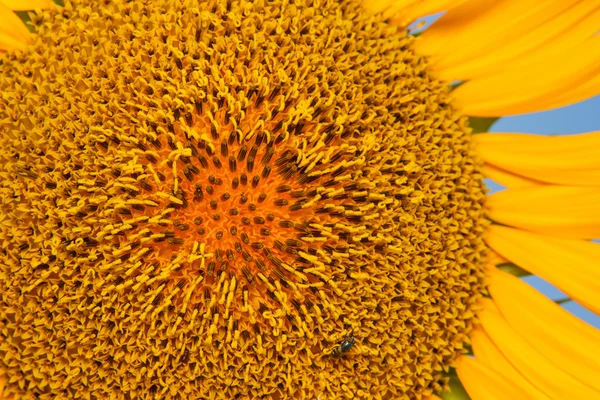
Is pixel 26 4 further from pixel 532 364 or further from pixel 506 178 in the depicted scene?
pixel 532 364

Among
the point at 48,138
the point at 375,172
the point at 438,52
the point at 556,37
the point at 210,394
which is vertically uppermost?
the point at 556,37

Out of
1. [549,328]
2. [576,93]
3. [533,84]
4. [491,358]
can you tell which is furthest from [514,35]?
[491,358]

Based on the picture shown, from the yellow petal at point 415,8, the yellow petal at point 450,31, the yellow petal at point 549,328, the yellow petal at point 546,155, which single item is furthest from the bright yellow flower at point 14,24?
the yellow petal at point 549,328

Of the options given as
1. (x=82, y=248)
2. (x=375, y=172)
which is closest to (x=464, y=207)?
(x=375, y=172)

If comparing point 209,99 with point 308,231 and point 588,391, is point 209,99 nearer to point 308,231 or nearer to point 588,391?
point 308,231

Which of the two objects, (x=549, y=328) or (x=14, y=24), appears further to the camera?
(x=549, y=328)

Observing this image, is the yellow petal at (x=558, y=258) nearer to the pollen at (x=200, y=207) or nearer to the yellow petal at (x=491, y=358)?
the yellow petal at (x=491, y=358)
